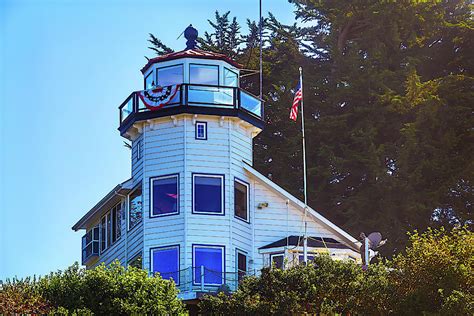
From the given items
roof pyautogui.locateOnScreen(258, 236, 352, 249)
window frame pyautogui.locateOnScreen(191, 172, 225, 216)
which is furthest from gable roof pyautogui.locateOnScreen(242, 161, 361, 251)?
window frame pyautogui.locateOnScreen(191, 172, 225, 216)

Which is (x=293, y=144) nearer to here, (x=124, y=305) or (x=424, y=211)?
(x=424, y=211)

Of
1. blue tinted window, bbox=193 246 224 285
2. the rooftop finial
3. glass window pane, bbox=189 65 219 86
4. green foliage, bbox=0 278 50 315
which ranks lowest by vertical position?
green foliage, bbox=0 278 50 315

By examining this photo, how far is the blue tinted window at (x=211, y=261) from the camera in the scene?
51.9 m

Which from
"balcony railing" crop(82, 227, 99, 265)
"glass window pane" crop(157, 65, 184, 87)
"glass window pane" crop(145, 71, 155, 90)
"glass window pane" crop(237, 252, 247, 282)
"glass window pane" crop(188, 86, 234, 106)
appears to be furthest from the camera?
"balcony railing" crop(82, 227, 99, 265)

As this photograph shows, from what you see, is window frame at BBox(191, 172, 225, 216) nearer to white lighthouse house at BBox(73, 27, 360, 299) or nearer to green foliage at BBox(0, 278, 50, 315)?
white lighthouse house at BBox(73, 27, 360, 299)

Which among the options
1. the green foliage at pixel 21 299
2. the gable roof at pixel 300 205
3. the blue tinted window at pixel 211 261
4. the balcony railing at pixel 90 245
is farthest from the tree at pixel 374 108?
the green foliage at pixel 21 299

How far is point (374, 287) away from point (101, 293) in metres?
9.12

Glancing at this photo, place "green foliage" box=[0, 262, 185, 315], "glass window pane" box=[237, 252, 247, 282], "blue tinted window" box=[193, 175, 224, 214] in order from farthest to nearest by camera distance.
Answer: "glass window pane" box=[237, 252, 247, 282] → "blue tinted window" box=[193, 175, 224, 214] → "green foliage" box=[0, 262, 185, 315]

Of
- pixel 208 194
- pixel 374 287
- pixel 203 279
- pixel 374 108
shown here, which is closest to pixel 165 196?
pixel 208 194

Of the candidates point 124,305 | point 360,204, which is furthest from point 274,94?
point 124,305

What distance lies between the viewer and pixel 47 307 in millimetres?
44188

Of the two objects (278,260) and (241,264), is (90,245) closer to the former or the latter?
(241,264)

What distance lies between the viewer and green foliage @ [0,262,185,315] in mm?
44688

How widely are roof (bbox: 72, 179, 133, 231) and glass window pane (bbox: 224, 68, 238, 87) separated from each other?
555 cm
